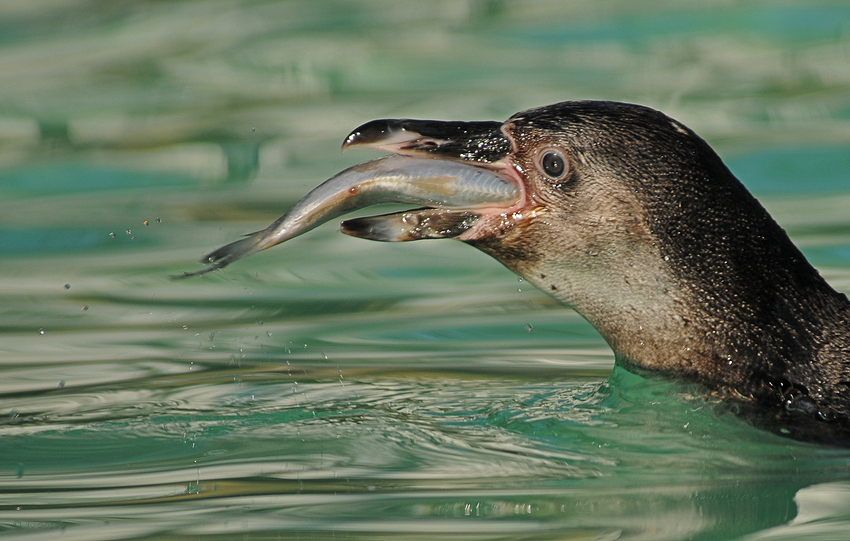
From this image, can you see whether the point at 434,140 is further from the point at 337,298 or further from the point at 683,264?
the point at 337,298

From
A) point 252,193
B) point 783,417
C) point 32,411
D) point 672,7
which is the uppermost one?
point 672,7

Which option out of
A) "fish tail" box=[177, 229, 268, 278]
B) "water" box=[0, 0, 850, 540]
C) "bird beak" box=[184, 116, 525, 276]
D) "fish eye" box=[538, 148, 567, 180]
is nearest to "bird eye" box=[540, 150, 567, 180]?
"fish eye" box=[538, 148, 567, 180]

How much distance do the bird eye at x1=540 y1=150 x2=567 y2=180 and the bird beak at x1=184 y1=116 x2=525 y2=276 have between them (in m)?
0.11

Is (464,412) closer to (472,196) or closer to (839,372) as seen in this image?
(472,196)

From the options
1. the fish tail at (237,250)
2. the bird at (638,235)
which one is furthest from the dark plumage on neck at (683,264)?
the fish tail at (237,250)


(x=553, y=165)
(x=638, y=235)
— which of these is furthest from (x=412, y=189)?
(x=638, y=235)

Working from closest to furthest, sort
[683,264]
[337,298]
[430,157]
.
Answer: [683,264] < [430,157] < [337,298]

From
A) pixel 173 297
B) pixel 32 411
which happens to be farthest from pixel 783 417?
pixel 173 297

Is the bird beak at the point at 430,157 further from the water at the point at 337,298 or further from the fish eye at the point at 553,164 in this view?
the water at the point at 337,298

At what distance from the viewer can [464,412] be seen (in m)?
5.05

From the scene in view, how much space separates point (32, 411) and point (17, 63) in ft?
18.2

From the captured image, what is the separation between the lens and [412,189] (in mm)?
4504

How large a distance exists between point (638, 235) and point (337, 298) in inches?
122

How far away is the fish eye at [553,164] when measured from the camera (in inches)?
179
